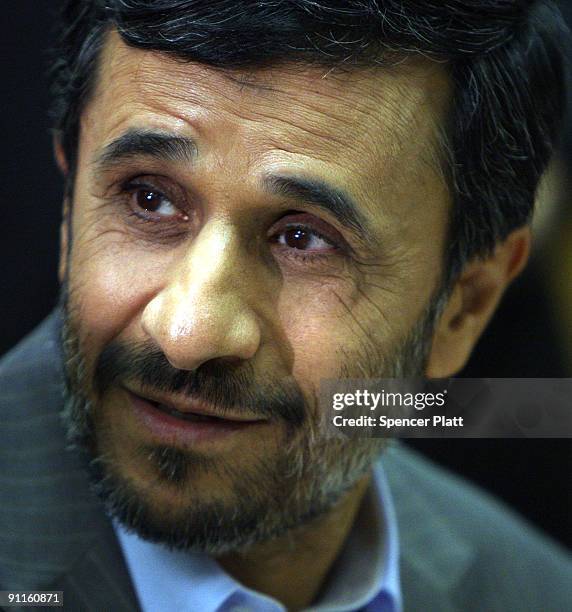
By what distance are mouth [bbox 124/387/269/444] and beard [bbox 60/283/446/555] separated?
11 millimetres

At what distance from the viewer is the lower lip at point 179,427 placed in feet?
2.92

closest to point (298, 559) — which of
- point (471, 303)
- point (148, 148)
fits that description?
point (471, 303)

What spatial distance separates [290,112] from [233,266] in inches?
5.8

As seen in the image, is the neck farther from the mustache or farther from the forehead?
the forehead

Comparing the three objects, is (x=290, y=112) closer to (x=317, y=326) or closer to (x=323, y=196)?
(x=323, y=196)

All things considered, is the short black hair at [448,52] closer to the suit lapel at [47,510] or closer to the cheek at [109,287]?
the cheek at [109,287]

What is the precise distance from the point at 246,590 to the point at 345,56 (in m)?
0.53

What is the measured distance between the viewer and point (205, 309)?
2.69 ft

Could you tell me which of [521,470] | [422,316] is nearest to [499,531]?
[521,470]

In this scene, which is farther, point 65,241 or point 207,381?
point 65,241

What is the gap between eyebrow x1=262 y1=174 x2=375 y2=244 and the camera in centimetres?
85

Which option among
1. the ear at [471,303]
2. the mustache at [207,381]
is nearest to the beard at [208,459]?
the mustache at [207,381]

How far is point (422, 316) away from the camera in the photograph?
3.30ft

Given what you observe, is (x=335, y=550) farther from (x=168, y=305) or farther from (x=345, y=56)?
(x=345, y=56)
